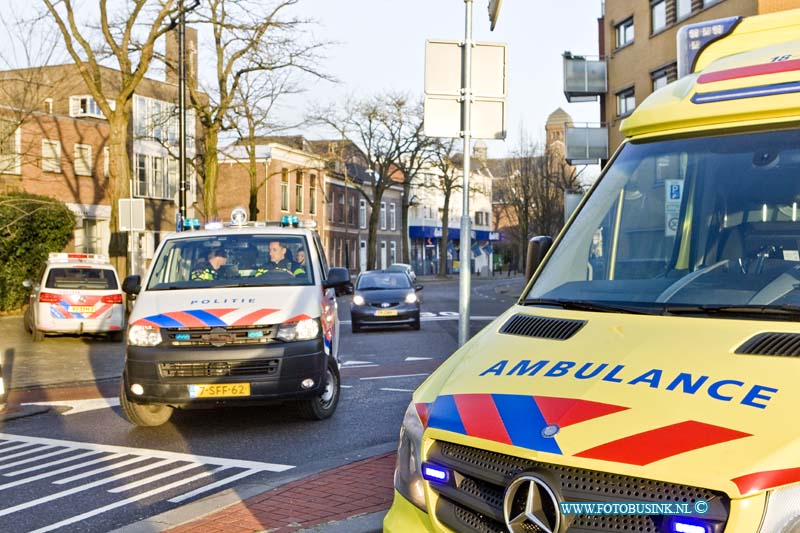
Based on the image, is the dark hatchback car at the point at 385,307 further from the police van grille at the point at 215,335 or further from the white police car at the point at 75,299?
the police van grille at the point at 215,335

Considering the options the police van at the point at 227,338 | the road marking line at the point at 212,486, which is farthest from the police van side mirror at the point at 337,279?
the road marking line at the point at 212,486

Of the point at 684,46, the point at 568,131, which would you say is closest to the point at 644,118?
the point at 684,46

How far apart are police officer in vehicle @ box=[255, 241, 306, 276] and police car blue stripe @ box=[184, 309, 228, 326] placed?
1.12m

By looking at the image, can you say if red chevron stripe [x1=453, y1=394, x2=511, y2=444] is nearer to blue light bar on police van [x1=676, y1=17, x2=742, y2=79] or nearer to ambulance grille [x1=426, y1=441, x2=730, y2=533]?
ambulance grille [x1=426, y1=441, x2=730, y2=533]

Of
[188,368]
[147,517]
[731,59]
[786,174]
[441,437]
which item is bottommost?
[147,517]

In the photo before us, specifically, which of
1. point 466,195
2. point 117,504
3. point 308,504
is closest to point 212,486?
point 117,504

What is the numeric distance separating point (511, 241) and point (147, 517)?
351ft

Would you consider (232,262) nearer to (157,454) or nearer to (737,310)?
(157,454)

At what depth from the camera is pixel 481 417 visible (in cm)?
316

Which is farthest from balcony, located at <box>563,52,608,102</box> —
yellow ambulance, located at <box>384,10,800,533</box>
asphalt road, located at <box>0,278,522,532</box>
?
yellow ambulance, located at <box>384,10,800,533</box>

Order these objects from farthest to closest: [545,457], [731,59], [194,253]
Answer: [194,253] < [731,59] < [545,457]

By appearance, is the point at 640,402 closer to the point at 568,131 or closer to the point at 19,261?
the point at 19,261

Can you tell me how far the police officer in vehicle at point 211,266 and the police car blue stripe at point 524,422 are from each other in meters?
7.28

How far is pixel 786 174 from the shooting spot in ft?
12.8
